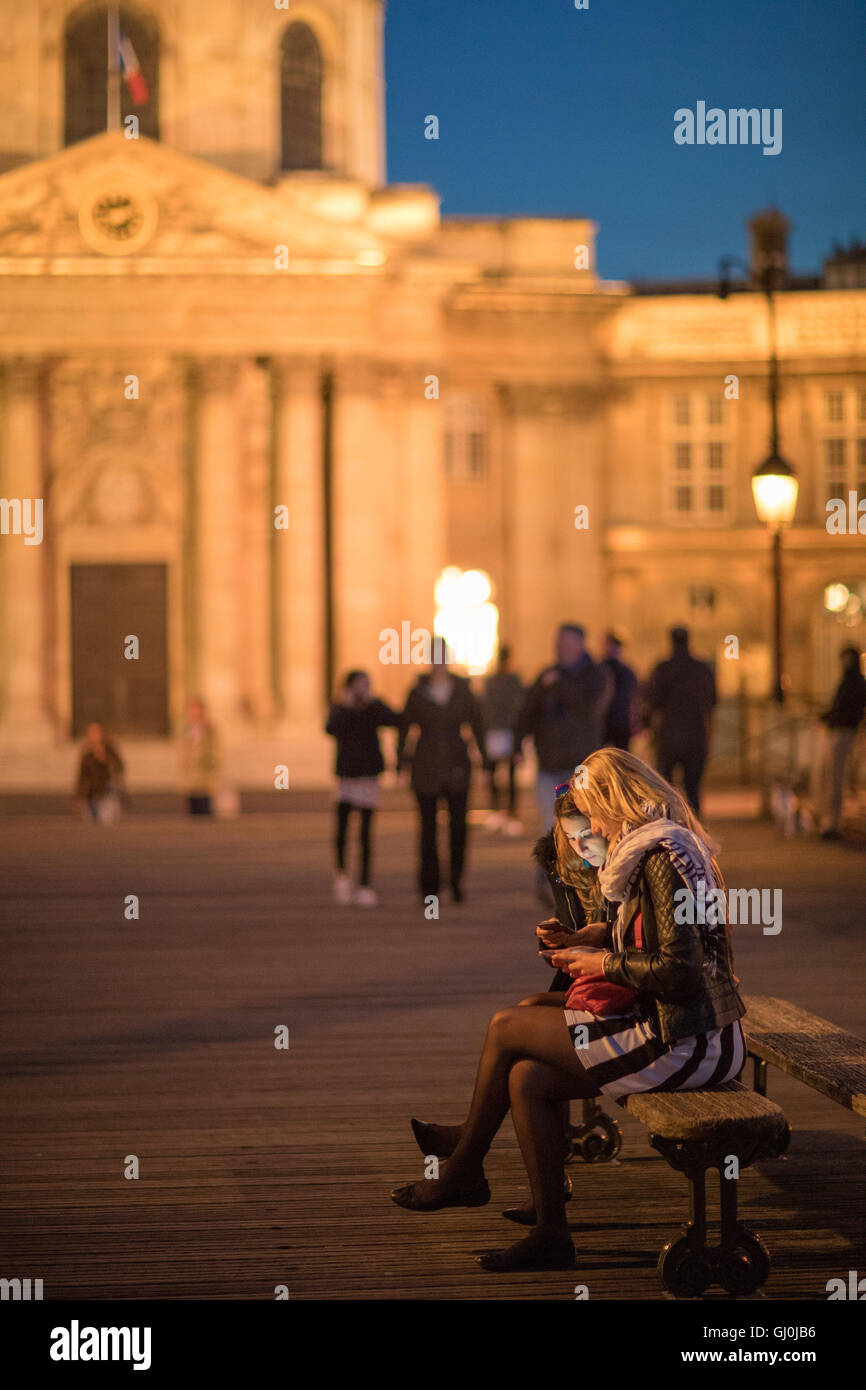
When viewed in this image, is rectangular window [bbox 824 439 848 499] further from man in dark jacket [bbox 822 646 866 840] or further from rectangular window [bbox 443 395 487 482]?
man in dark jacket [bbox 822 646 866 840]

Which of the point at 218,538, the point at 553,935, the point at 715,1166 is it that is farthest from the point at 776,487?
the point at 218,538

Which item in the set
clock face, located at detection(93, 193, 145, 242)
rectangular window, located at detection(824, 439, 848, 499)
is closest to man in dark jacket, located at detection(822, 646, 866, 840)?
clock face, located at detection(93, 193, 145, 242)

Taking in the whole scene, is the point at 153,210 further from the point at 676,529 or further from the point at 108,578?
the point at 676,529

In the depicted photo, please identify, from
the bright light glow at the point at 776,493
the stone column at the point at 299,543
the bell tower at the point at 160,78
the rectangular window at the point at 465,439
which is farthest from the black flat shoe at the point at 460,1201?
the rectangular window at the point at 465,439

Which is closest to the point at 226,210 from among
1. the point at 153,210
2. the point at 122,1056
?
the point at 153,210

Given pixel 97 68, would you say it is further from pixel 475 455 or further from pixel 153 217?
pixel 475 455

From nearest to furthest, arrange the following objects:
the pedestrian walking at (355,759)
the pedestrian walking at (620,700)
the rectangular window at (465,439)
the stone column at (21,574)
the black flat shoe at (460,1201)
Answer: the black flat shoe at (460,1201), the pedestrian walking at (355,759), the pedestrian walking at (620,700), the stone column at (21,574), the rectangular window at (465,439)

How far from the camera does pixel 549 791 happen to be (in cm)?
1545

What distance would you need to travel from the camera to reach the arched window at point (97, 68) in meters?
43.2

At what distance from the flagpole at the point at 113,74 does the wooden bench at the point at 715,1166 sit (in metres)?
40.5

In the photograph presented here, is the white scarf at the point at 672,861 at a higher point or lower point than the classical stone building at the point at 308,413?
lower

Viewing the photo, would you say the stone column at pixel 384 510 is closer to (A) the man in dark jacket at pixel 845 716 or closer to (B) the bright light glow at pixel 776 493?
(B) the bright light glow at pixel 776 493

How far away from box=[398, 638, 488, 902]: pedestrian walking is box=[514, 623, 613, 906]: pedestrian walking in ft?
1.60
